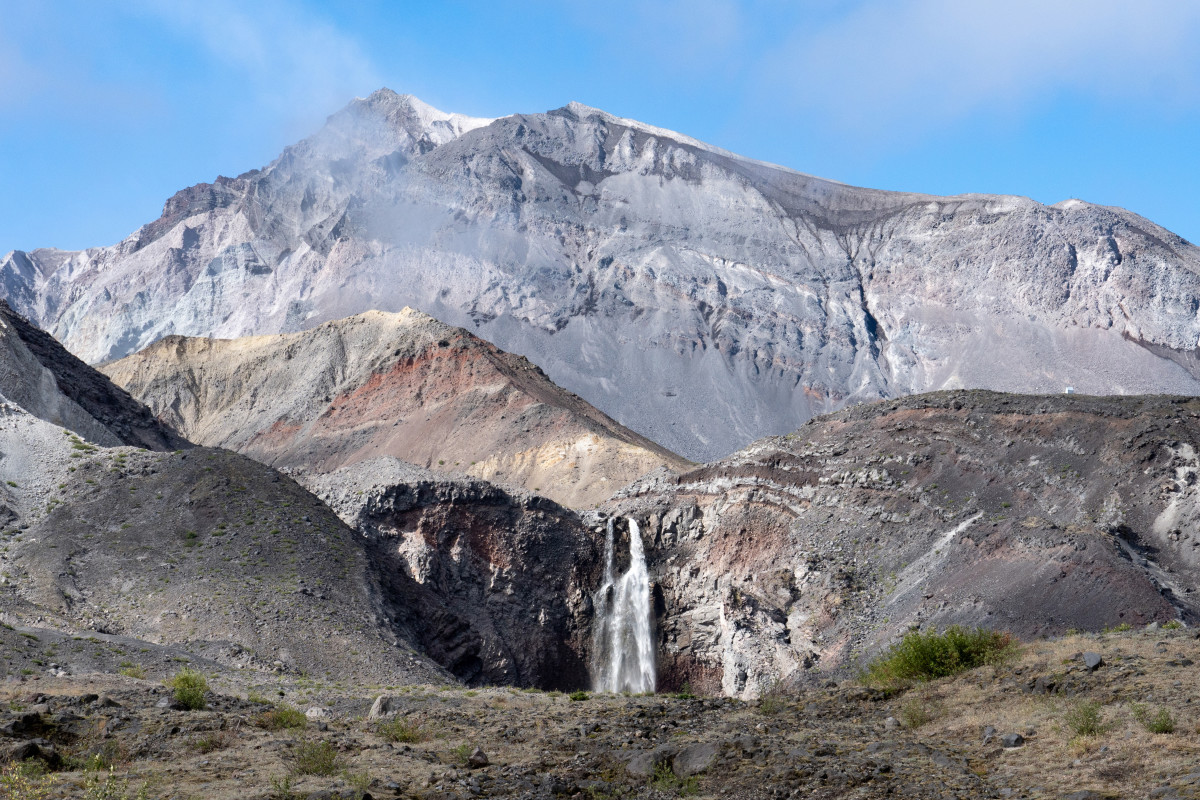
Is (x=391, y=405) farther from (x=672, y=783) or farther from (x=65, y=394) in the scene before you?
(x=672, y=783)

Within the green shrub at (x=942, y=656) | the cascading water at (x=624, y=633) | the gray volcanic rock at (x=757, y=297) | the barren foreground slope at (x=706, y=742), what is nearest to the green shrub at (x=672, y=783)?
the barren foreground slope at (x=706, y=742)

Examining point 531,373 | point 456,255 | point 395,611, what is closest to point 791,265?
point 456,255

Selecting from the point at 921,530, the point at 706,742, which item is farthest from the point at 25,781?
the point at 921,530

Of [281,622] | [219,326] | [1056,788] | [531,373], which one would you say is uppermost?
[219,326]

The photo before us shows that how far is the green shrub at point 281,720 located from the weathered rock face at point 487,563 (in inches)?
1130

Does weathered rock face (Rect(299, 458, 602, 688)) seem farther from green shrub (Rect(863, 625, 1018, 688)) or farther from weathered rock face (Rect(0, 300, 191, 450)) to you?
green shrub (Rect(863, 625, 1018, 688))

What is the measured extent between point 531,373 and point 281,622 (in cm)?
7546

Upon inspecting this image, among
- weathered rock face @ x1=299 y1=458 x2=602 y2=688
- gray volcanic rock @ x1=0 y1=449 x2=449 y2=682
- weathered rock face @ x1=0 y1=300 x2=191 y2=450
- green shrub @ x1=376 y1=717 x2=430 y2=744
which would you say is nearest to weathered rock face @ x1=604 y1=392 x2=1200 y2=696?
weathered rock face @ x1=299 y1=458 x2=602 y2=688

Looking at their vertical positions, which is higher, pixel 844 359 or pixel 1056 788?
pixel 844 359

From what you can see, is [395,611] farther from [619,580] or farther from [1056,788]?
[1056,788]

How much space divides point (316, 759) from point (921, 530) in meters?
38.2

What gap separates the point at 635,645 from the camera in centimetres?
5778

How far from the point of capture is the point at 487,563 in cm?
5681

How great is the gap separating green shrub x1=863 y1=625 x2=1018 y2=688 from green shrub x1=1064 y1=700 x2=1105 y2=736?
4.35 meters
